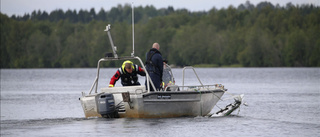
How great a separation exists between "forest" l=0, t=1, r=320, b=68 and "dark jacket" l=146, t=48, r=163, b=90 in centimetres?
7933

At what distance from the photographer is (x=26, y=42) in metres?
120

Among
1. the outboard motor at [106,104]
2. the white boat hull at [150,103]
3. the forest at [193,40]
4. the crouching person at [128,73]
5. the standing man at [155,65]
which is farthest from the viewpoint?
the forest at [193,40]

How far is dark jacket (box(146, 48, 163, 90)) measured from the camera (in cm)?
1516

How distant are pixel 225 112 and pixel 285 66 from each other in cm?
8225

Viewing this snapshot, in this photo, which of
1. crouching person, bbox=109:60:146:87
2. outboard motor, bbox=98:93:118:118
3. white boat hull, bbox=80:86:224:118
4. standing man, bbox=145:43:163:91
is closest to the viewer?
outboard motor, bbox=98:93:118:118

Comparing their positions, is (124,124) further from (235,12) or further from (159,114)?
(235,12)

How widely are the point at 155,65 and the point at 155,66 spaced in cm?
4

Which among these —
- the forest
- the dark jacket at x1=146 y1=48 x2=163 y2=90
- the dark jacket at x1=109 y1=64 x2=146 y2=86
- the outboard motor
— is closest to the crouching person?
the dark jacket at x1=109 y1=64 x2=146 y2=86

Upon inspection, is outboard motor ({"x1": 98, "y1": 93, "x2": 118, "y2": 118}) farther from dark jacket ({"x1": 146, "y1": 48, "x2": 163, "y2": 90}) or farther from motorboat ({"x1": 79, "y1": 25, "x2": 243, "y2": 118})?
dark jacket ({"x1": 146, "y1": 48, "x2": 163, "y2": 90})

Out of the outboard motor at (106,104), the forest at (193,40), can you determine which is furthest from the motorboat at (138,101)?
the forest at (193,40)

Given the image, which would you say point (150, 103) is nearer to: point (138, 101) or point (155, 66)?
point (138, 101)

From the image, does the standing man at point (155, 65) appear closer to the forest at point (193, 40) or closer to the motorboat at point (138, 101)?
the motorboat at point (138, 101)

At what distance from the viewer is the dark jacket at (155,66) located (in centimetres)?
1516

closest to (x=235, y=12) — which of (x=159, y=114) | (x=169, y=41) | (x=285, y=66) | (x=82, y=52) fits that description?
(x=169, y=41)
